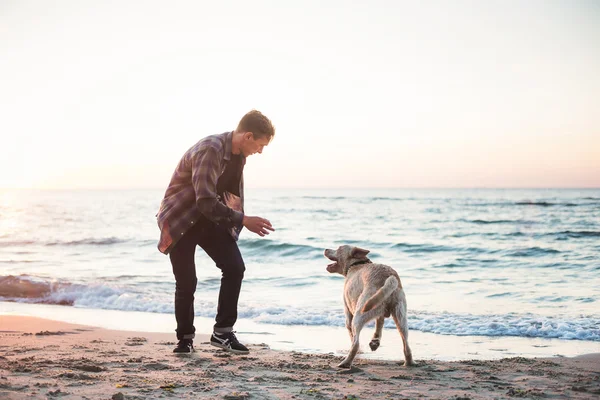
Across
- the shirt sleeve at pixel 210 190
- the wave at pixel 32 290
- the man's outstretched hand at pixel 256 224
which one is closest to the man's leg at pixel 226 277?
the shirt sleeve at pixel 210 190

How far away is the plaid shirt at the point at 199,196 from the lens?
4688 millimetres

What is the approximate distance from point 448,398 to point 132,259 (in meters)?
14.6

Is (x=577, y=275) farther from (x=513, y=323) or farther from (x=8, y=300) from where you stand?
(x=8, y=300)

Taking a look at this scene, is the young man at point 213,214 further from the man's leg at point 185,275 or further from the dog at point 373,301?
the dog at point 373,301

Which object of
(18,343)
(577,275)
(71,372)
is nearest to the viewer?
(71,372)

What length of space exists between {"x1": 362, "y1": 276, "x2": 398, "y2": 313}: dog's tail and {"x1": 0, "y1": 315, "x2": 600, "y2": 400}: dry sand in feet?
1.76

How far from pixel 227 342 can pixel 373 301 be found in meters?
1.45

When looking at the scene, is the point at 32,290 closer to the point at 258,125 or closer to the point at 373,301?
the point at 258,125

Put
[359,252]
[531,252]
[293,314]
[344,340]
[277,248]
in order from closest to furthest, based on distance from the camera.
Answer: [359,252], [344,340], [293,314], [531,252], [277,248]

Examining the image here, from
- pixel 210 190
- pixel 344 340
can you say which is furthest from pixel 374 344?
pixel 210 190

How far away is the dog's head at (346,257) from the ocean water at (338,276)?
1.24 metres

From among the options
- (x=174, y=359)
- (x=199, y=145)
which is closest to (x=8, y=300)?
(x=174, y=359)

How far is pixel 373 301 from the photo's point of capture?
4.91m

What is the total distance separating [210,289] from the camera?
38.3ft
